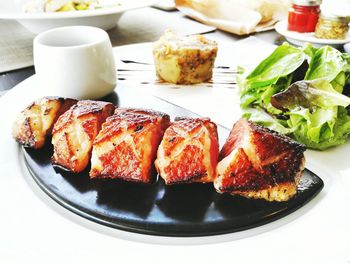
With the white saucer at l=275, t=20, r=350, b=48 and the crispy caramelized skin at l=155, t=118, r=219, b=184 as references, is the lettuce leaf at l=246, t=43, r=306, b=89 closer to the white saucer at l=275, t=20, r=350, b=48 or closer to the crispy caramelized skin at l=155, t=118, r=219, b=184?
the crispy caramelized skin at l=155, t=118, r=219, b=184

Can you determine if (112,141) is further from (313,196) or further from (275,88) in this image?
(275,88)

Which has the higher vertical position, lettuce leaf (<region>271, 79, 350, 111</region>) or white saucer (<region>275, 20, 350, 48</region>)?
lettuce leaf (<region>271, 79, 350, 111</region>)

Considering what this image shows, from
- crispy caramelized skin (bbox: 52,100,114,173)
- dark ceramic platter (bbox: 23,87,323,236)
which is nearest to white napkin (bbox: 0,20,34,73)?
crispy caramelized skin (bbox: 52,100,114,173)

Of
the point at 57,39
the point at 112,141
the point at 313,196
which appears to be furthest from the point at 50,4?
the point at 313,196

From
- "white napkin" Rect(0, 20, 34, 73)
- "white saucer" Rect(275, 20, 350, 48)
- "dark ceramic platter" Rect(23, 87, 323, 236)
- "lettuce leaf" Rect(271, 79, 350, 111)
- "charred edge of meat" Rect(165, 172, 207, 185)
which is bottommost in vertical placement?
"white napkin" Rect(0, 20, 34, 73)

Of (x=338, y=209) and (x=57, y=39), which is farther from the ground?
(x=57, y=39)
